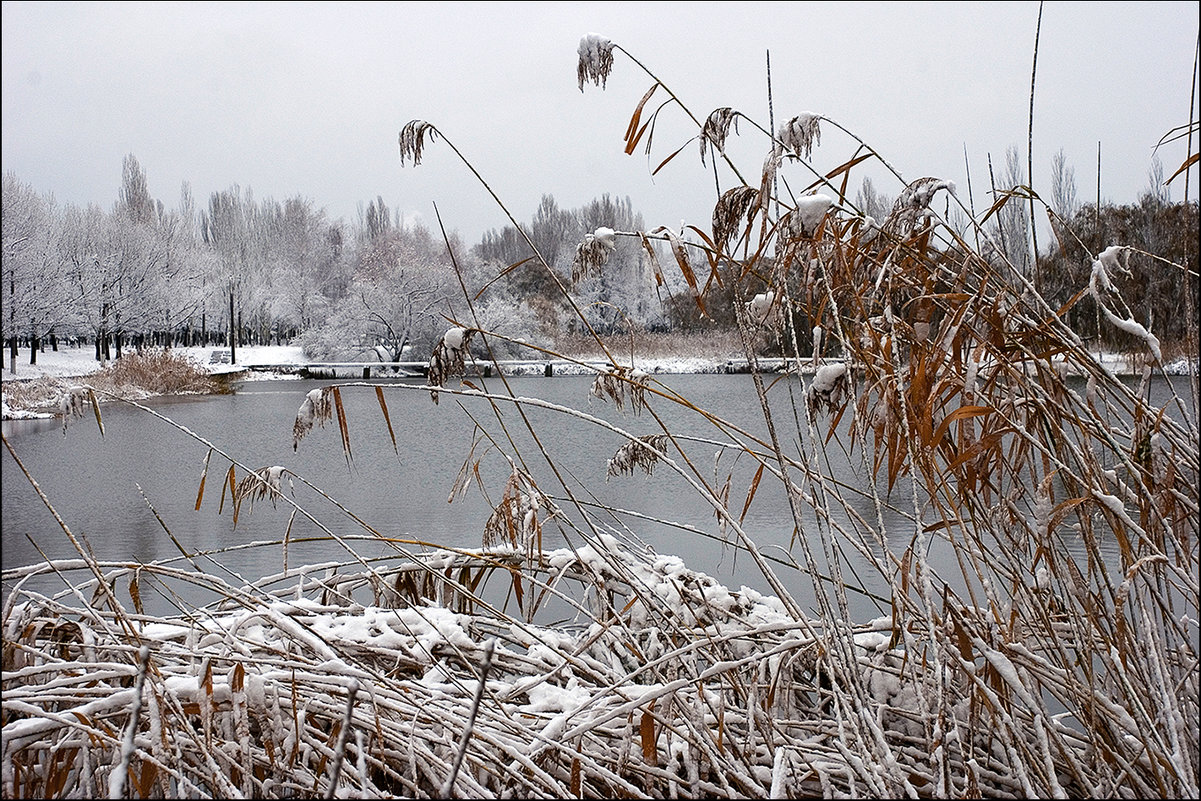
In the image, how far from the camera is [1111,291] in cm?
129

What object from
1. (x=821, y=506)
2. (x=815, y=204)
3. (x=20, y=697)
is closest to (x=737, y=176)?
(x=815, y=204)

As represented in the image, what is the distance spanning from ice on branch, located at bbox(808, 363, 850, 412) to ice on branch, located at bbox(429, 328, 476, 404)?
550 millimetres

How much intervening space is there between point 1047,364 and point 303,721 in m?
1.28

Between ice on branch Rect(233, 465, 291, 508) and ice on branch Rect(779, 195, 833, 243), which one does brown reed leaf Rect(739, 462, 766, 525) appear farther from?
ice on branch Rect(233, 465, 291, 508)

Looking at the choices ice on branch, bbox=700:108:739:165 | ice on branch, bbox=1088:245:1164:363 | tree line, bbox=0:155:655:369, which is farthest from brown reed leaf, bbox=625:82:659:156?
tree line, bbox=0:155:655:369

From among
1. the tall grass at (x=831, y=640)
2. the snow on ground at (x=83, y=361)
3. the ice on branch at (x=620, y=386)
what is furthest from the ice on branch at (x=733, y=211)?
the snow on ground at (x=83, y=361)

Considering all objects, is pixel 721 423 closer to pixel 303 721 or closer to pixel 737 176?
pixel 737 176

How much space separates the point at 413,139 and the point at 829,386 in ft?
2.84

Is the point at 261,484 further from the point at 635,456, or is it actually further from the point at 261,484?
the point at 635,456

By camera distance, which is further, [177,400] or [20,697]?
[177,400]

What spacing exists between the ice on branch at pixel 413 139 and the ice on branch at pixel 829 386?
0.81m

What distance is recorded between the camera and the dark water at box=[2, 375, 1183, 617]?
4539 mm

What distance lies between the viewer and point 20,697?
4.39 feet

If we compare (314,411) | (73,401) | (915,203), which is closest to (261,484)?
(73,401)
